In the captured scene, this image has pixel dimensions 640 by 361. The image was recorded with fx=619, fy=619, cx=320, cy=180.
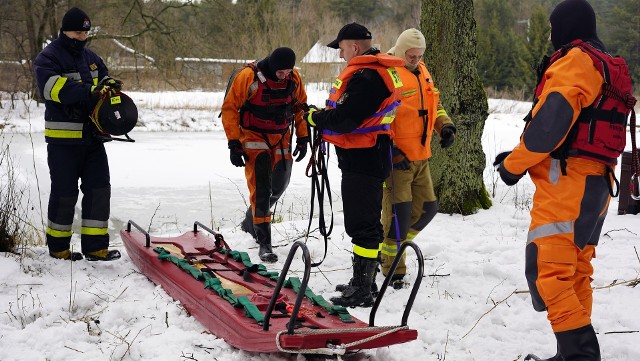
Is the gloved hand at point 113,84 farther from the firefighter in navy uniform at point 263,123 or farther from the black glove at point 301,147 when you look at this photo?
the black glove at point 301,147

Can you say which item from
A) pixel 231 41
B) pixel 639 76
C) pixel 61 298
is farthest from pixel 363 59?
pixel 639 76

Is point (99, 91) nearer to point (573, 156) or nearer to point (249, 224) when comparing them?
point (249, 224)

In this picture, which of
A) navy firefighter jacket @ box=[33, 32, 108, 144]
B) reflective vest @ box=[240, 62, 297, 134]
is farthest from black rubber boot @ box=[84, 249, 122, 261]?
reflective vest @ box=[240, 62, 297, 134]

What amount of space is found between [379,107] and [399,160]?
0.55 m

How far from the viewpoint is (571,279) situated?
3.00 metres

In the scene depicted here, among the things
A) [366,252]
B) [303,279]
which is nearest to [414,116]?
[366,252]

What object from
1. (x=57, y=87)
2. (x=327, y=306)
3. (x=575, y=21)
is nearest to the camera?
(x=575, y=21)

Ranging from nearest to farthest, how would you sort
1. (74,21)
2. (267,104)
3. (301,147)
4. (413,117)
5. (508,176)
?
(508,176) → (413,117) → (74,21) → (267,104) → (301,147)

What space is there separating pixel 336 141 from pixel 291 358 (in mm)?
1530

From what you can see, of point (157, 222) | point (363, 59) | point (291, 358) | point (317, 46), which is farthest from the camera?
point (317, 46)

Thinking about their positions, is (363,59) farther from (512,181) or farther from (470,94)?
(470,94)

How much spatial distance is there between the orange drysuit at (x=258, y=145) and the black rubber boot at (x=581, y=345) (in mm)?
2977

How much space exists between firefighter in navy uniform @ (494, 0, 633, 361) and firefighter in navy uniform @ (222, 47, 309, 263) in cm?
257

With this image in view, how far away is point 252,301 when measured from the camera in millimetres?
3646
